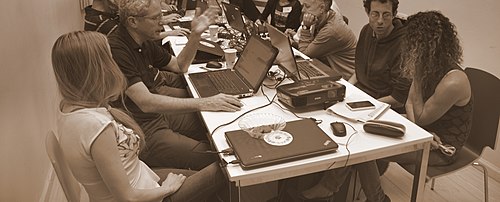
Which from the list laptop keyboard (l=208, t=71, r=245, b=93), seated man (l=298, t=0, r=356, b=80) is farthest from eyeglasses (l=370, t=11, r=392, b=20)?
laptop keyboard (l=208, t=71, r=245, b=93)

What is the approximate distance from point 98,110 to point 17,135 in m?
0.65

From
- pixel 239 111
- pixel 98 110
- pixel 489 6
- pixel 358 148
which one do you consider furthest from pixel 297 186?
pixel 489 6

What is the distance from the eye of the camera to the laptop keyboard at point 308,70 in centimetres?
225

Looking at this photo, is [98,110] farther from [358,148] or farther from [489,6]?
[489,6]

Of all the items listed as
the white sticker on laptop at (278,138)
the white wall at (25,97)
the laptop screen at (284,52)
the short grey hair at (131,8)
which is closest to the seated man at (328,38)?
the laptop screen at (284,52)

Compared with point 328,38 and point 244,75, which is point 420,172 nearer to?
point 244,75

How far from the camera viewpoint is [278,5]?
4.25 metres

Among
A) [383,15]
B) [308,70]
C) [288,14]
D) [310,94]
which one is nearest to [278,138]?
[310,94]

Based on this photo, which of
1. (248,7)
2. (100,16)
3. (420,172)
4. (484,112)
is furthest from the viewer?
(248,7)

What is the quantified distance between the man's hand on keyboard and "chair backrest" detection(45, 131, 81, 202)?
2.16 ft

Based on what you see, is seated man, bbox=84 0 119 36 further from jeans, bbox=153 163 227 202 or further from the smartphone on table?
the smartphone on table

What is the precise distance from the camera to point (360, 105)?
1.89 m

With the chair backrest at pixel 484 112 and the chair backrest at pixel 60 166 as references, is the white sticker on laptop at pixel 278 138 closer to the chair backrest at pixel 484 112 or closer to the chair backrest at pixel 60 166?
the chair backrest at pixel 60 166

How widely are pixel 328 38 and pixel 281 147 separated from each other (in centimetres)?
143
